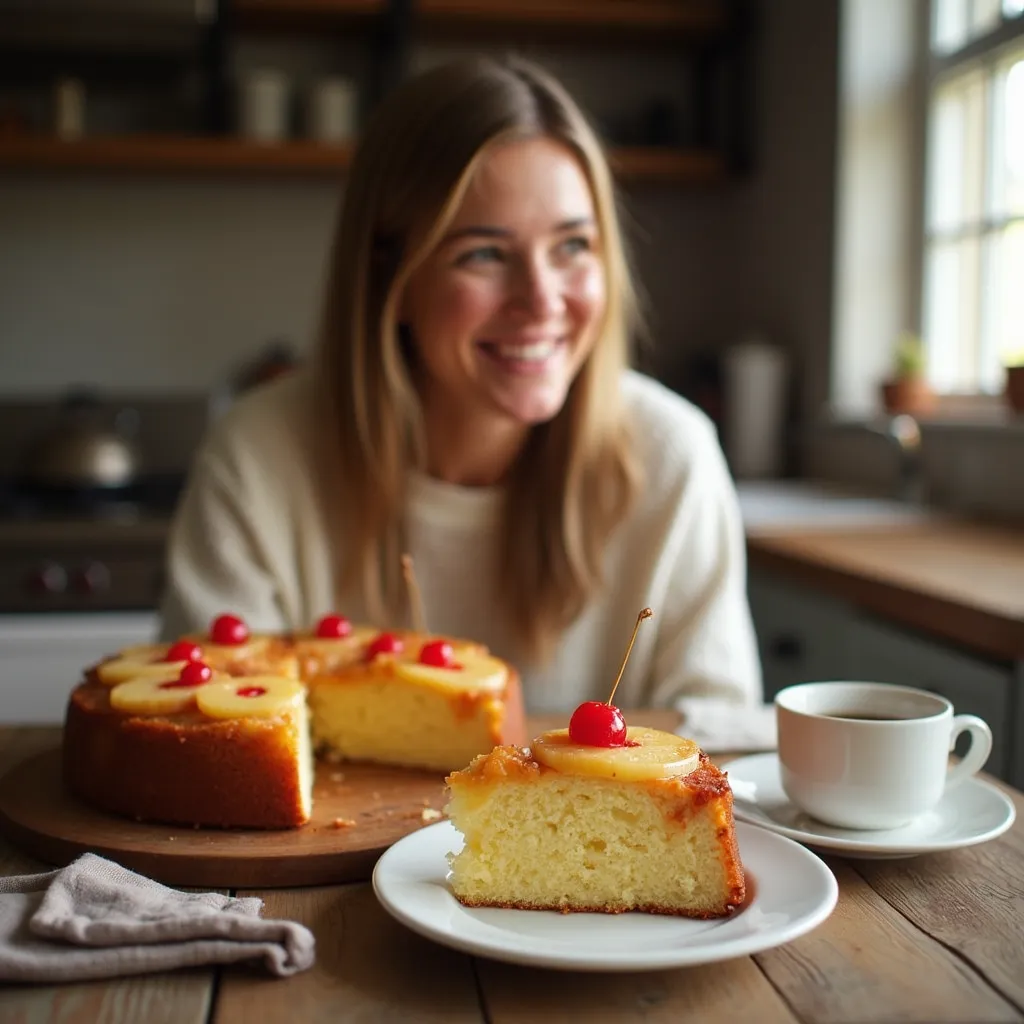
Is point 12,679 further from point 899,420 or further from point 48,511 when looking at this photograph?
point 899,420

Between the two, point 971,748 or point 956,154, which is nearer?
point 971,748

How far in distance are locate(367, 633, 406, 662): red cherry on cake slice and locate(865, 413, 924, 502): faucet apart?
185cm

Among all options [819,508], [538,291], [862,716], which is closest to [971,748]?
[862,716]

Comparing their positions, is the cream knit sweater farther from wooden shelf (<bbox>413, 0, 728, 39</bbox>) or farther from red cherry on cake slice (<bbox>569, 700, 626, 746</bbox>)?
wooden shelf (<bbox>413, 0, 728, 39</bbox>)

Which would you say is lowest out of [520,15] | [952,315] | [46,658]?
[46,658]

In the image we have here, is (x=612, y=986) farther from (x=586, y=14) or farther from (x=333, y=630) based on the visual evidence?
(x=586, y=14)

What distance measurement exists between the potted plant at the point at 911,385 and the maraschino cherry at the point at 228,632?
2.15 meters

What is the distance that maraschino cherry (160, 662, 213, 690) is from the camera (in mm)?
1061

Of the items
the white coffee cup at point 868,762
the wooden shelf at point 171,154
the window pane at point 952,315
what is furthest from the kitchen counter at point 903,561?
the wooden shelf at point 171,154

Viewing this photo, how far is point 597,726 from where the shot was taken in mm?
833

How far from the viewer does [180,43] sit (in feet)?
10.5

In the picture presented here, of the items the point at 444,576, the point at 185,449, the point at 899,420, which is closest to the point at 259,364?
the point at 185,449

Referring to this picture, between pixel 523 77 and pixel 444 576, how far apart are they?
2.30ft

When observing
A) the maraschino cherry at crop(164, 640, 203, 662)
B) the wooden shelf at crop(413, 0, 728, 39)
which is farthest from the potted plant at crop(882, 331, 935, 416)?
the maraschino cherry at crop(164, 640, 203, 662)
